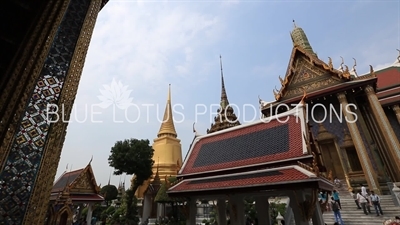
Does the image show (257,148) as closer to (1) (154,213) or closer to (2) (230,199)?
(2) (230,199)

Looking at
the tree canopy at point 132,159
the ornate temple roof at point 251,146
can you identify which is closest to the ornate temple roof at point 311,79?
the ornate temple roof at point 251,146

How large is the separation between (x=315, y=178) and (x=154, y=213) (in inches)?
584

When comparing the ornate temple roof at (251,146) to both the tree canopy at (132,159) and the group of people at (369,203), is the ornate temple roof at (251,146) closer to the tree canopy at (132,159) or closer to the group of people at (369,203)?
the group of people at (369,203)

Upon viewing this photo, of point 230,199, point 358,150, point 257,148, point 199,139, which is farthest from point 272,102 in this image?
point 230,199

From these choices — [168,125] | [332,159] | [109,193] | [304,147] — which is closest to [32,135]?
[304,147]

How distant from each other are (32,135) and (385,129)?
43.6 feet

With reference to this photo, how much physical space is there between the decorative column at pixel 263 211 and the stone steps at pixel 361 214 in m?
2.48

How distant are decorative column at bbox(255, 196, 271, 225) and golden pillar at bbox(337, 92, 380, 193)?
5632mm

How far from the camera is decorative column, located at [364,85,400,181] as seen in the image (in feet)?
31.9

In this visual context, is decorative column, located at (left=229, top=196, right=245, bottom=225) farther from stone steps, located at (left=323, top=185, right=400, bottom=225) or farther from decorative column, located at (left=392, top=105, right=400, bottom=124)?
decorative column, located at (left=392, top=105, right=400, bottom=124)

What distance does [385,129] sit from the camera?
10305 mm

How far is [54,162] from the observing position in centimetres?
184

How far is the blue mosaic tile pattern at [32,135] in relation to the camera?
1524 mm

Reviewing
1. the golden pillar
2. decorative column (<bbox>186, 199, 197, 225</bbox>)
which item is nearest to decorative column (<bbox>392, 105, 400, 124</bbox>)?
the golden pillar
